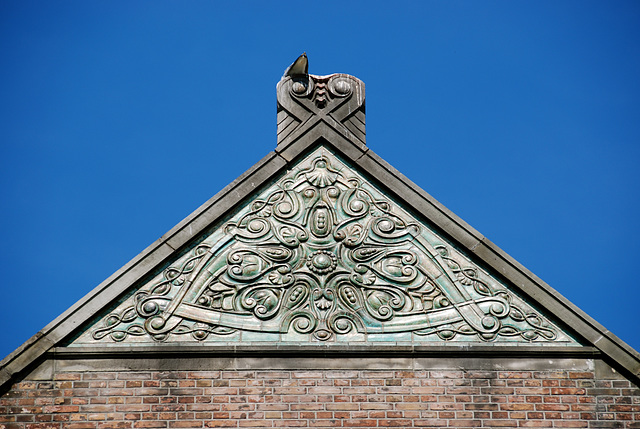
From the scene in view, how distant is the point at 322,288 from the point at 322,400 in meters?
1.01

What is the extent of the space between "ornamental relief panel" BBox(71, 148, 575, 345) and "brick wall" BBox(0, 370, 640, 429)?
350mm

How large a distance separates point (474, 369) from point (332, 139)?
2.59 m

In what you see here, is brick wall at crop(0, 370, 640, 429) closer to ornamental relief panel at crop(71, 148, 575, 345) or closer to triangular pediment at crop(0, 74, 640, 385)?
triangular pediment at crop(0, 74, 640, 385)

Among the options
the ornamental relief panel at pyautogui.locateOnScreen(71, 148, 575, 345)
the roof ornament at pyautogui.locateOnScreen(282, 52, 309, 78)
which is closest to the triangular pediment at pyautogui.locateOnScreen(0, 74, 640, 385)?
the ornamental relief panel at pyautogui.locateOnScreen(71, 148, 575, 345)

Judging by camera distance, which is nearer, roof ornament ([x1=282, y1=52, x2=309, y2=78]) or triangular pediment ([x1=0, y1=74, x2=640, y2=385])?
triangular pediment ([x1=0, y1=74, x2=640, y2=385])

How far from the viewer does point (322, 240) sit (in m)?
8.84

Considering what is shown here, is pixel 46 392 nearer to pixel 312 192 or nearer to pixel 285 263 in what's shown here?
pixel 285 263

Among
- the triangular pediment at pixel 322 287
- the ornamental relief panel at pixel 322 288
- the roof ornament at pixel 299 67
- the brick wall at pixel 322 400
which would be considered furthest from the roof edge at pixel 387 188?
the roof ornament at pixel 299 67

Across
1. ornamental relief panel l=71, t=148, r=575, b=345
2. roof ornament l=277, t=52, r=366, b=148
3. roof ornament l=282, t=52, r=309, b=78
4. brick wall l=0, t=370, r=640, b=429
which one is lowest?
brick wall l=0, t=370, r=640, b=429

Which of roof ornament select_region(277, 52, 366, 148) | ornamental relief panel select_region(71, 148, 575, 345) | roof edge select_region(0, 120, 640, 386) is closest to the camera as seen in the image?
roof edge select_region(0, 120, 640, 386)

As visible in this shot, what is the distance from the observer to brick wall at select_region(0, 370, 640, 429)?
802 centimetres

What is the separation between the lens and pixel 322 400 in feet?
26.6

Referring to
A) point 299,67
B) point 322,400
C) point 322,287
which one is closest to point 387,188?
point 322,287

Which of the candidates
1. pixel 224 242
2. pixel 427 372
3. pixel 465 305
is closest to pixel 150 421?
pixel 224 242
